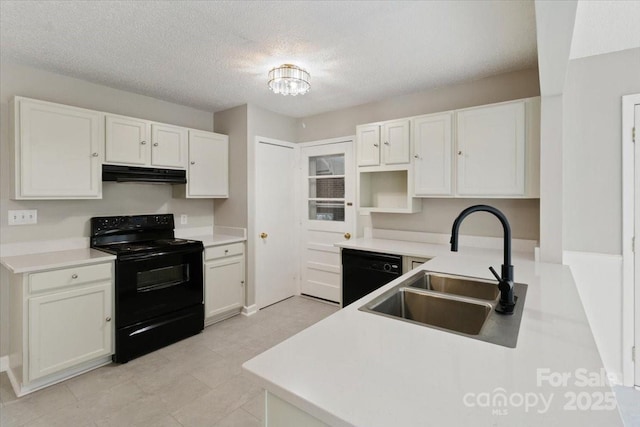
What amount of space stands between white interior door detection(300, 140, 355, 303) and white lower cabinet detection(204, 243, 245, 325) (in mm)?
959

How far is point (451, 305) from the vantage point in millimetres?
1413

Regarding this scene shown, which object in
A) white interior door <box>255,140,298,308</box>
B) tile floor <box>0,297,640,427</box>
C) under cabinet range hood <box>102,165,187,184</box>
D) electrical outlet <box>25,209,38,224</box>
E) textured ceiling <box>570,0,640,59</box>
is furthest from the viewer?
white interior door <box>255,140,298,308</box>

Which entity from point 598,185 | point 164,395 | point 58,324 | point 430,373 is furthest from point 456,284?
point 58,324

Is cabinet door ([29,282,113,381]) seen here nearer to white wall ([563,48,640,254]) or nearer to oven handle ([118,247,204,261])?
oven handle ([118,247,204,261])

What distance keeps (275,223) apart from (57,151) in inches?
88.4

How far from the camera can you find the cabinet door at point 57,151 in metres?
2.40

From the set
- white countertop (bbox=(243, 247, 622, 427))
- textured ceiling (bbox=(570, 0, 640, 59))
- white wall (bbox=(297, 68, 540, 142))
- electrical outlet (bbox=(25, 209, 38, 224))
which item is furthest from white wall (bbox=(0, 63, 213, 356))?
textured ceiling (bbox=(570, 0, 640, 59))

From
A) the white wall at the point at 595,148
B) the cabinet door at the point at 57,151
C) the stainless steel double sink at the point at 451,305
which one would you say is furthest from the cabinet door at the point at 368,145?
the cabinet door at the point at 57,151

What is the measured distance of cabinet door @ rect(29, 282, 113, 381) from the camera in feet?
7.34

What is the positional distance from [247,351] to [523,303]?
2.32 meters

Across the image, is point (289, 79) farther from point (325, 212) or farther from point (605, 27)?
point (605, 27)

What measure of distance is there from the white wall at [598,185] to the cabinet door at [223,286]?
3144 millimetres

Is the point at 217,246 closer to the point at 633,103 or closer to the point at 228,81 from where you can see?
the point at 228,81

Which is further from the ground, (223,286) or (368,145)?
(368,145)
